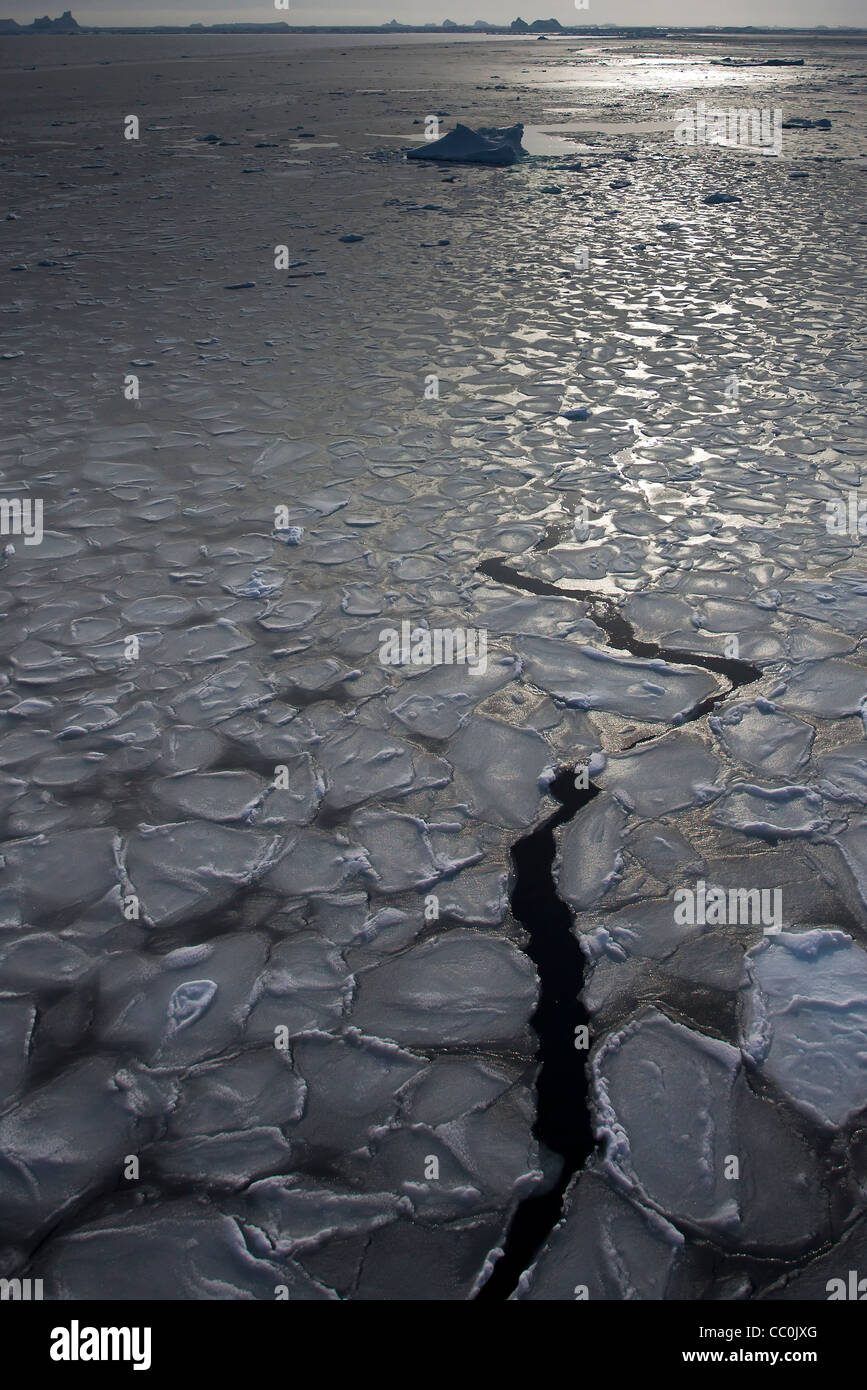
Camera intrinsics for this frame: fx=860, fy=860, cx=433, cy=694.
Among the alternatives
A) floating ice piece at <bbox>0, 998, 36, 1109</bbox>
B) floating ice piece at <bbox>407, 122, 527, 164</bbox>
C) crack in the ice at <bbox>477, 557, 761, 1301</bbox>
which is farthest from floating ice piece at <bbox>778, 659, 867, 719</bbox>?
floating ice piece at <bbox>407, 122, 527, 164</bbox>

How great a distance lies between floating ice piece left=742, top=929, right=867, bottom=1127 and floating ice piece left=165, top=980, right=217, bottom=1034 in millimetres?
1000

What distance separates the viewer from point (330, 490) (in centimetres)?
344

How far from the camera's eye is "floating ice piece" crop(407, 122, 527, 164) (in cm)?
1088

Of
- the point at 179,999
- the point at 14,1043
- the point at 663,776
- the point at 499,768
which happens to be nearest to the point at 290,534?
the point at 499,768

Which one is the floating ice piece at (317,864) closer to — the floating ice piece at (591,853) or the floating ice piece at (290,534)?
the floating ice piece at (591,853)

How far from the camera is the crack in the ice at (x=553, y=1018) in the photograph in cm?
130

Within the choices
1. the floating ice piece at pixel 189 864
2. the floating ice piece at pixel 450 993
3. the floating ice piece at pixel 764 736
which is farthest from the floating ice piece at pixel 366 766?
the floating ice piece at pixel 764 736

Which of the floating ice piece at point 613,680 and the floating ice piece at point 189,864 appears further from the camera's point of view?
the floating ice piece at point 613,680

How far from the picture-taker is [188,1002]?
1.63 m

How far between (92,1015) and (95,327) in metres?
4.80

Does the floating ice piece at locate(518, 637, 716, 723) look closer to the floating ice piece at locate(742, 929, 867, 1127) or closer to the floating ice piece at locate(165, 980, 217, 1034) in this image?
the floating ice piece at locate(742, 929, 867, 1127)

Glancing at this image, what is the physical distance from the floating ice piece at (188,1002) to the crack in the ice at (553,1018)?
0.62m

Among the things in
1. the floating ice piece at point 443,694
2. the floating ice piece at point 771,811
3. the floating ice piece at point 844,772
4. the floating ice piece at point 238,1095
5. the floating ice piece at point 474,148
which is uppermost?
the floating ice piece at point 474,148
